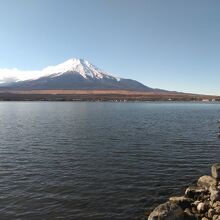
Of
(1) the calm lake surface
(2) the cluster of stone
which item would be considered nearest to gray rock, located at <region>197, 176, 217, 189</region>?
(2) the cluster of stone

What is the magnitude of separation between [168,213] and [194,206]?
Result: 12.2 feet

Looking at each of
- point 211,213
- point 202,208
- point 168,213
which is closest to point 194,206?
point 202,208

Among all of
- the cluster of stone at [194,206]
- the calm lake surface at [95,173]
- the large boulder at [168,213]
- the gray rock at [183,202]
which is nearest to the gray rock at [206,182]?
the cluster of stone at [194,206]

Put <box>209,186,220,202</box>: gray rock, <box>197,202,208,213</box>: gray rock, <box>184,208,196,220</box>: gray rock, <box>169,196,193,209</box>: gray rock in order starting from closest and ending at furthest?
1. <box>184,208,196,220</box>: gray rock
2. <box>197,202,208,213</box>: gray rock
3. <box>209,186,220,202</box>: gray rock
4. <box>169,196,193,209</box>: gray rock

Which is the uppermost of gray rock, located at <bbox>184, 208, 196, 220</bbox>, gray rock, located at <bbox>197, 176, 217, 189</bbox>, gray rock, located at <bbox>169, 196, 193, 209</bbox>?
gray rock, located at <bbox>197, 176, 217, 189</bbox>

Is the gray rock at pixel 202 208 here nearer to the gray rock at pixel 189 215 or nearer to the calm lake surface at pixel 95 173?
the gray rock at pixel 189 215

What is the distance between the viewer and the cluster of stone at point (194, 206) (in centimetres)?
2253

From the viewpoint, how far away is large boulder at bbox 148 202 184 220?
73.1 ft

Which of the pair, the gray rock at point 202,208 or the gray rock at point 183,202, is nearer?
the gray rock at point 202,208

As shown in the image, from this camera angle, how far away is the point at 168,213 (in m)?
22.5

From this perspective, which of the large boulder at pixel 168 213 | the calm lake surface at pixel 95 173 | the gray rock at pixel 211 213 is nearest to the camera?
the large boulder at pixel 168 213

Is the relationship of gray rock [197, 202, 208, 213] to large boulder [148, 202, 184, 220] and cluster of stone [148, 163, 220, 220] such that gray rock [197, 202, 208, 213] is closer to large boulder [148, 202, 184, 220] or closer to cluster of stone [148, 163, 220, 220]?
cluster of stone [148, 163, 220, 220]

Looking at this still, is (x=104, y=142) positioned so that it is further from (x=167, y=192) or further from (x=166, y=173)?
(x=167, y=192)

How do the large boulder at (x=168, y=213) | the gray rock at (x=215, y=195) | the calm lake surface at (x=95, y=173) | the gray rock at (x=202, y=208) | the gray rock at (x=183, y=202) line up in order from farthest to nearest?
the calm lake surface at (x=95, y=173) → the gray rock at (x=183, y=202) → the gray rock at (x=215, y=195) → the gray rock at (x=202, y=208) → the large boulder at (x=168, y=213)
